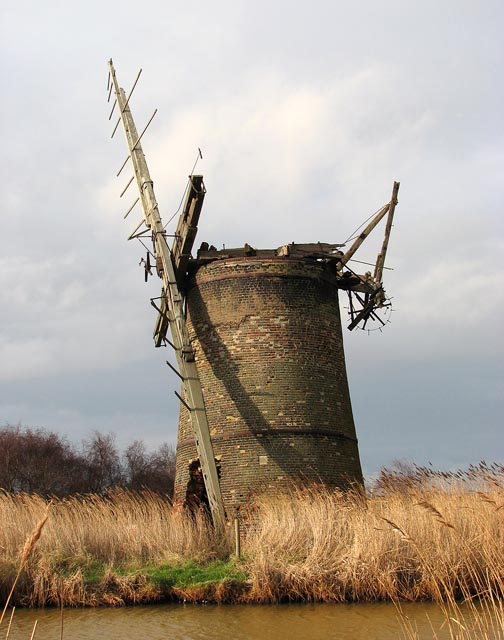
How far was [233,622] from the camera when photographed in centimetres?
950

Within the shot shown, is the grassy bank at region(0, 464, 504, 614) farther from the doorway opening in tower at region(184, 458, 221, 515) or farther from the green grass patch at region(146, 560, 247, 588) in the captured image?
the doorway opening in tower at region(184, 458, 221, 515)

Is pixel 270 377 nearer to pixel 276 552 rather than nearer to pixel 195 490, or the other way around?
pixel 195 490

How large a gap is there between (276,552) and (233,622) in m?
1.71

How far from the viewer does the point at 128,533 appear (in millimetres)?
12406

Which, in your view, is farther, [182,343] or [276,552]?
[182,343]

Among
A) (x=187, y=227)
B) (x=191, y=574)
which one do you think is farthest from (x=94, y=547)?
(x=187, y=227)

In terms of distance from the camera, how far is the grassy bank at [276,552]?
403 inches

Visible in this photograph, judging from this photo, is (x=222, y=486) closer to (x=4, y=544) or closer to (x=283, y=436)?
(x=283, y=436)

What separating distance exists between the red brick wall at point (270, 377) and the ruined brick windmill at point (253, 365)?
0.02 metres

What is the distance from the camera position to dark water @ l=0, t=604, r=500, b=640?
8641 mm

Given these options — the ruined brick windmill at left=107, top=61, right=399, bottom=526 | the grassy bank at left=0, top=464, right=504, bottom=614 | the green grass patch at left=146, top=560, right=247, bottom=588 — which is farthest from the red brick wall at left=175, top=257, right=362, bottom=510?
the green grass patch at left=146, top=560, right=247, bottom=588

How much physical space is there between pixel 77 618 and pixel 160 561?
7.07 feet

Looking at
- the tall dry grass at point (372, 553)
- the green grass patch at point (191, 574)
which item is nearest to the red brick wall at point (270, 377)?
the green grass patch at point (191, 574)

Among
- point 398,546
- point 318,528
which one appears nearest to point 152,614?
point 318,528
